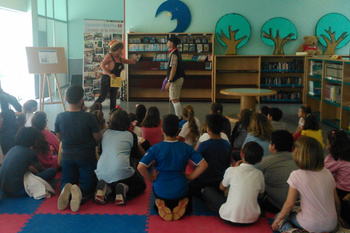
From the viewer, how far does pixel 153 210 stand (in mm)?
3496

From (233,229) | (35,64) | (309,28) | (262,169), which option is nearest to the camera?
(233,229)

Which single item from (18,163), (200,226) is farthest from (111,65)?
(200,226)

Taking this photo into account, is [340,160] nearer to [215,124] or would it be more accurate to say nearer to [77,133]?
[215,124]

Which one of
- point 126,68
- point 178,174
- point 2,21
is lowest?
point 178,174

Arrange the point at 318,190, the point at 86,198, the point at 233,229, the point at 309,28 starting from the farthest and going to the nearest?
the point at 309,28 < the point at 86,198 < the point at 233,229 < the point at 318,190

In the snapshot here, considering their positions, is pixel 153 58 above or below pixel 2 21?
below

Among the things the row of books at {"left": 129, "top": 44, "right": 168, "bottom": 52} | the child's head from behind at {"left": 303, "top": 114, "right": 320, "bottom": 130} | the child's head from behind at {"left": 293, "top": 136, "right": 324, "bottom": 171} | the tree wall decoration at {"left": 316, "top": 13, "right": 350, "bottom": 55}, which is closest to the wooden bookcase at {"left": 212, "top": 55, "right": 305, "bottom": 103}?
the tree wall decoration at {"left": 316, "top": 13, "right": 350, "bottom": 55}

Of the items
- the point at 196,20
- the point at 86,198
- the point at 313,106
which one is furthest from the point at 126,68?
the point at 86,198

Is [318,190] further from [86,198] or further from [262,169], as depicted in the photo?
[86,198]

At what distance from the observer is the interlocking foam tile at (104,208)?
3.45m

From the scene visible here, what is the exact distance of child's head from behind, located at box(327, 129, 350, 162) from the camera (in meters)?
3.39

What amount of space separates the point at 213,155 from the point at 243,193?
2.28ft

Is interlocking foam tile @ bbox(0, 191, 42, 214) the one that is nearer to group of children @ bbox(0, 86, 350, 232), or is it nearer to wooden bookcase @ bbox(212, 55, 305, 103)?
group of children @ bbox(0, 86, 350, 232)

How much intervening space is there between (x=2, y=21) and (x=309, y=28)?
8.00 meters
